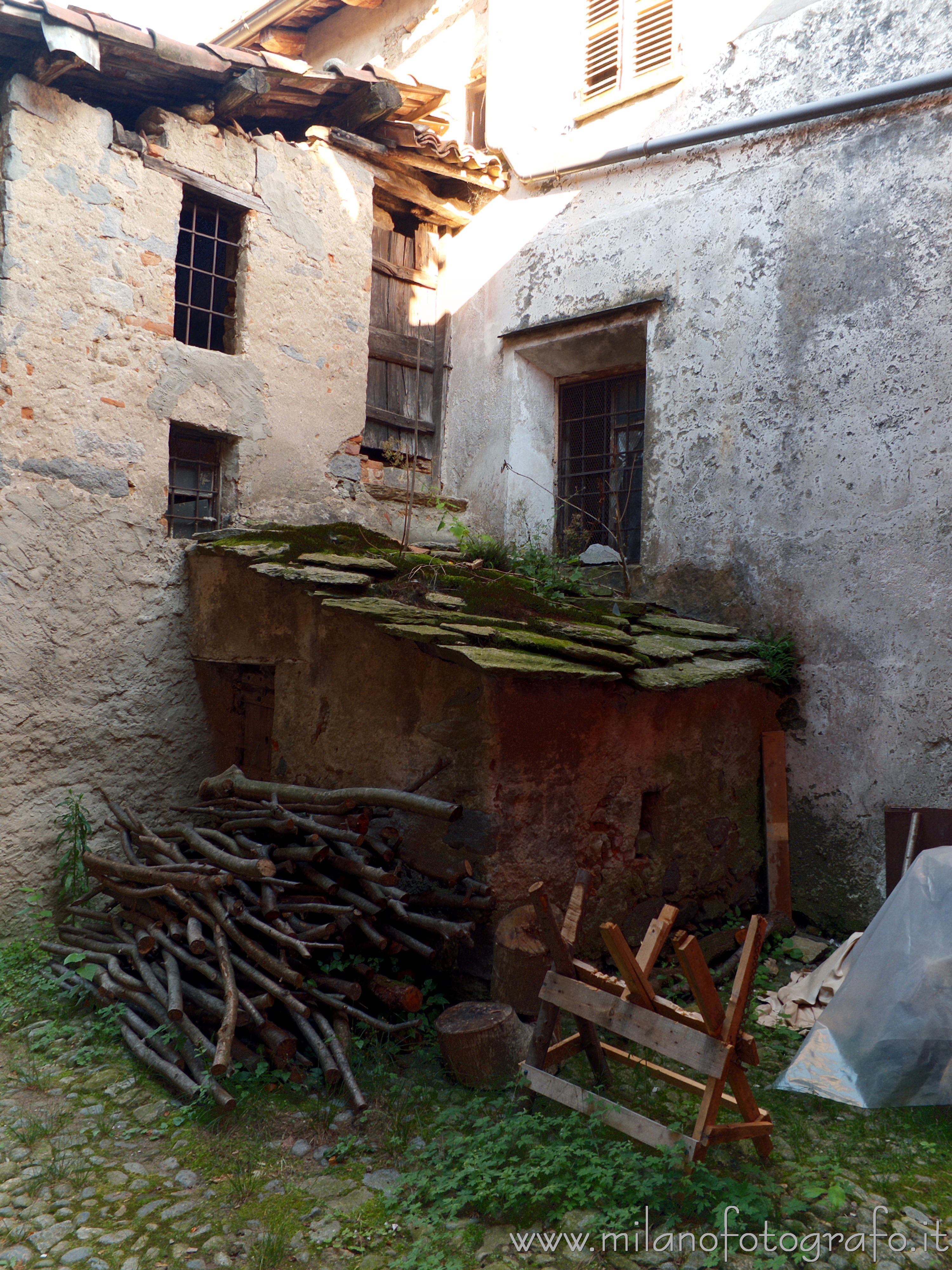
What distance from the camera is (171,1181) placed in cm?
332

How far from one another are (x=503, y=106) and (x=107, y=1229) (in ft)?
27.0

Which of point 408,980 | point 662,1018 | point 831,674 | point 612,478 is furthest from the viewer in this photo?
point 612,478

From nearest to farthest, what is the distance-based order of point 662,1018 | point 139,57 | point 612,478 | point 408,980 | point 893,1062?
1. point 662,1018
2. point 893,1062
3. point 408,980
4. point 139,57
5. point 612,478

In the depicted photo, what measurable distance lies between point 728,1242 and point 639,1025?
0.69 meters

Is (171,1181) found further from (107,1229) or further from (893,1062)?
(893,1062)

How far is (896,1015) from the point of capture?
369cm

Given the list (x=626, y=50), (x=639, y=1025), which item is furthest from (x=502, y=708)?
(x=626, y=50)

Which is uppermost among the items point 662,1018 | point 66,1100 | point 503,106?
point 503,106

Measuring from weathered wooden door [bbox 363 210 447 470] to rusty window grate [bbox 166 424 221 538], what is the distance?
1477 mm

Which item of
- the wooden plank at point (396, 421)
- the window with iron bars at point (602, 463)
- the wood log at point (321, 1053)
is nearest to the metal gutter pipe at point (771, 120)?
the window with iron bars at point (602, 463)

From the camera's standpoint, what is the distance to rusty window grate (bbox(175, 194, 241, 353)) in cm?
653

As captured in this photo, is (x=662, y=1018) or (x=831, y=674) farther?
(x=831, y=674)

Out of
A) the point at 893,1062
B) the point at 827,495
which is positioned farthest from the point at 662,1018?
the point at 827,495

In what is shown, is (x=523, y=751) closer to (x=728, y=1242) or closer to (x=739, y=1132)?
(x=739, y=1132)
